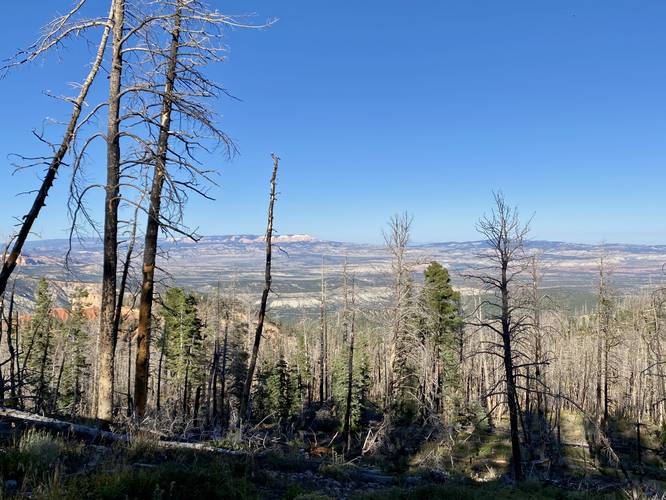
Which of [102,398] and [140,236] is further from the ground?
[140,236]

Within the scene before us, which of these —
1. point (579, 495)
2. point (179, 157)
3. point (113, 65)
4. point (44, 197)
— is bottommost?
point (579, 495)

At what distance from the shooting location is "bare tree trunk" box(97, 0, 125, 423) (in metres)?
8.05

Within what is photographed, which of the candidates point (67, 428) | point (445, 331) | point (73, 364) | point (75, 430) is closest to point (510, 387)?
point (75, 430)

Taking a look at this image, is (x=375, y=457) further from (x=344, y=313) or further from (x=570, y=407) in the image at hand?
(x=570, y=407)

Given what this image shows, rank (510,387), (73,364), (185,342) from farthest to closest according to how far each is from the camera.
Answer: (185,342), (73,364), (510,387)

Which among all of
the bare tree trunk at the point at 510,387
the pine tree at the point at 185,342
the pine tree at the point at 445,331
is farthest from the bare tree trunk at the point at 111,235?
the pine tree at the point at 185,342

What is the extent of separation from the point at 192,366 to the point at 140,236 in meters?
27.4

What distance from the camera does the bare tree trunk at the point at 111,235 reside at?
8.05 metres

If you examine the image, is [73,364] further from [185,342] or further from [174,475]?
[174,475]

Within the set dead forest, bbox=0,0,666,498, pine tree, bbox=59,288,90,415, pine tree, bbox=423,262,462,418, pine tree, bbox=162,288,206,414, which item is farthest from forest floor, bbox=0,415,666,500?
pine tree, bbox=59,288,90,415

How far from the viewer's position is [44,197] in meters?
8.28

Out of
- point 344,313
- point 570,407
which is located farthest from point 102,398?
point 570,407

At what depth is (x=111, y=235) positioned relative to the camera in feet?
26.6

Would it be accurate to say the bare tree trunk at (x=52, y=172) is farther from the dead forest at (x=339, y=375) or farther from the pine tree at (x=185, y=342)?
the pine tree at (x=185, y=342)
